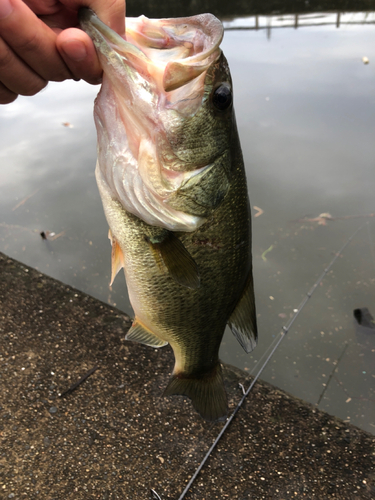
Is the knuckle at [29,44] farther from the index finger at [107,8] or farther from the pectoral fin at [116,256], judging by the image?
the pectoral fin at [116,256]

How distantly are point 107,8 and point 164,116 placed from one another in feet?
0.90

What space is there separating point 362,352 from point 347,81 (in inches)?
178

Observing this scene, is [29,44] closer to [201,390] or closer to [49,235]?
[201,390]

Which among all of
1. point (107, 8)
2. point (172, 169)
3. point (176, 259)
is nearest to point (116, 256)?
point (176, 259)

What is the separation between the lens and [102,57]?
969 millimetres

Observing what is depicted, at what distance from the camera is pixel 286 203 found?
13.8ft

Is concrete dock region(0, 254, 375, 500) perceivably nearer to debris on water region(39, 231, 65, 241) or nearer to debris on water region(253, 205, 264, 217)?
debris on water region(39, 231, 65, 241)

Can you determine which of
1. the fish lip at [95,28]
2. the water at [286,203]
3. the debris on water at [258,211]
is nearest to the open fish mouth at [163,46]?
the fish lip at [95,28]

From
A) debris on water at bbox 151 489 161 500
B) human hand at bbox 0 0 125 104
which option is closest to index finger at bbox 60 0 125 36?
human hand at bbox 0 0 125 104

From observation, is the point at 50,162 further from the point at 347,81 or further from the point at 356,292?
the point at 347,81

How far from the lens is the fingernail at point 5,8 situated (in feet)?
2.79

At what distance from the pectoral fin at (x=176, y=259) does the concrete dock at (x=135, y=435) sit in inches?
57.2

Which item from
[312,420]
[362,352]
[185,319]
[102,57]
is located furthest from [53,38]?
[362,352]

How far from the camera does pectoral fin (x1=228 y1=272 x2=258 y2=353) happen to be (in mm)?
1433
